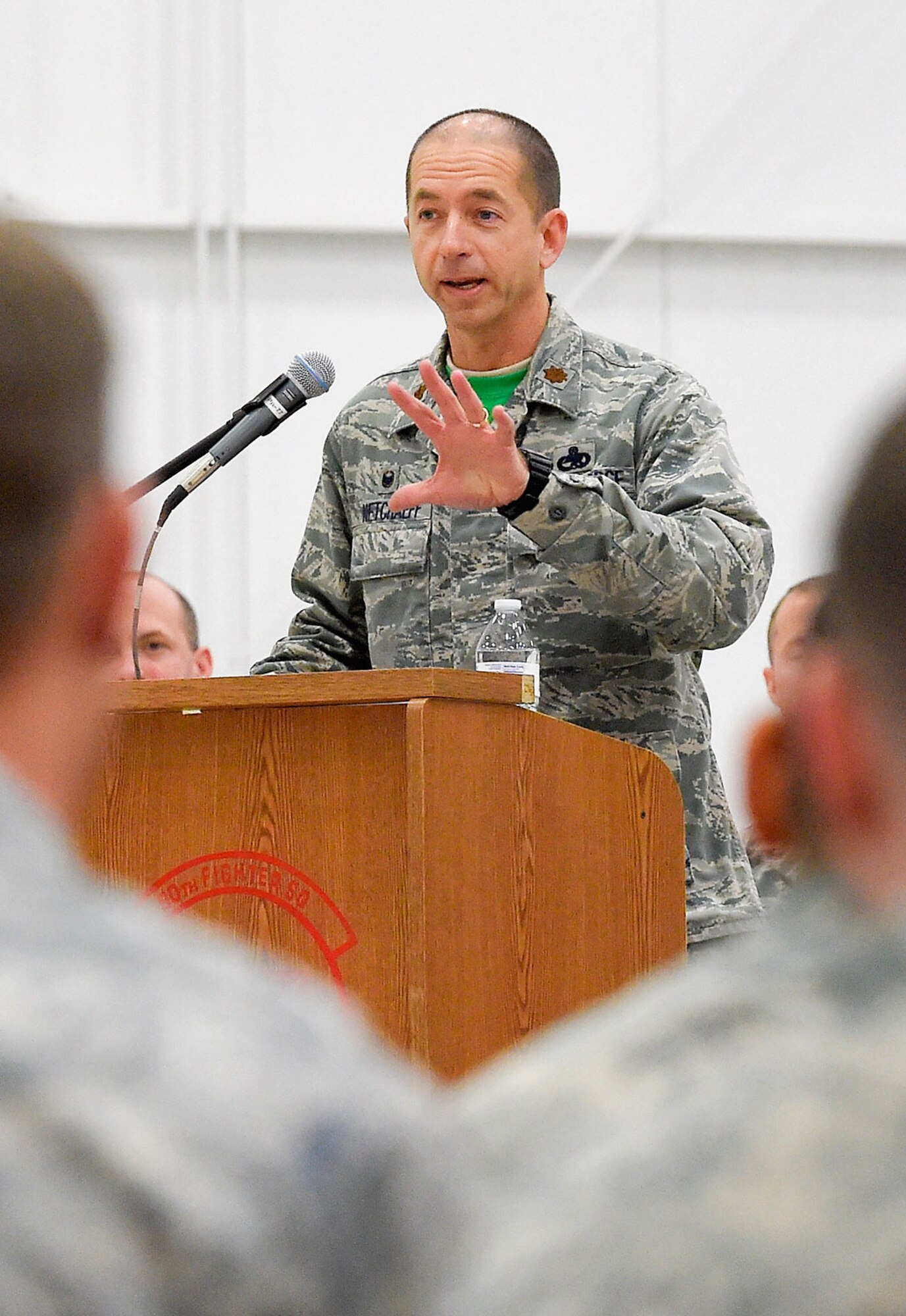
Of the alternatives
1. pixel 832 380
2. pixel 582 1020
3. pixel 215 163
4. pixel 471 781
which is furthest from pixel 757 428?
pixel 582 1020

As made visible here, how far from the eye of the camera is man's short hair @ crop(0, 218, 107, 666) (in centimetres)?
52

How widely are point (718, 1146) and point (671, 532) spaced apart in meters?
1.68

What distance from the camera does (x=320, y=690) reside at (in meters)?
1.70

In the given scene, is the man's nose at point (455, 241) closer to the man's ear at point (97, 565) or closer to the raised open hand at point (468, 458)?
the raised open hand at point (468, 458)

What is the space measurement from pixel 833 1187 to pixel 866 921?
0.25 ft

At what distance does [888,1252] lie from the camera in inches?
16.8

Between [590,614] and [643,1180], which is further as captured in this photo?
[590,614]

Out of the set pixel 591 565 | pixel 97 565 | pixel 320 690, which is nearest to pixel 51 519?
pixel 97 565

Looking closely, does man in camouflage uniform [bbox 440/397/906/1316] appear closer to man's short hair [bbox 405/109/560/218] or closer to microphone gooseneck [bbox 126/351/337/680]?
microphone gooseneck [bbox 126/351/337/680]

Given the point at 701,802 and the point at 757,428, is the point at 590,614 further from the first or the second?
the point at 757,428

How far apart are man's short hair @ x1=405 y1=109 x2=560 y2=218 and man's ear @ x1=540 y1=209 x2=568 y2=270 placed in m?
0.01

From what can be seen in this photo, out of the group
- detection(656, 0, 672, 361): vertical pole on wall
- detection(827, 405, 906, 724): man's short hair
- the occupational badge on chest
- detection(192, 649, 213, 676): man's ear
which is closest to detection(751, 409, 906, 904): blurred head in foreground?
detection(827, 405, 906, 724): man's short hair

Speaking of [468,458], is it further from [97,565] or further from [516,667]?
[97,565]

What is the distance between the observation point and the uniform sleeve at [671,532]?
2016 mm
